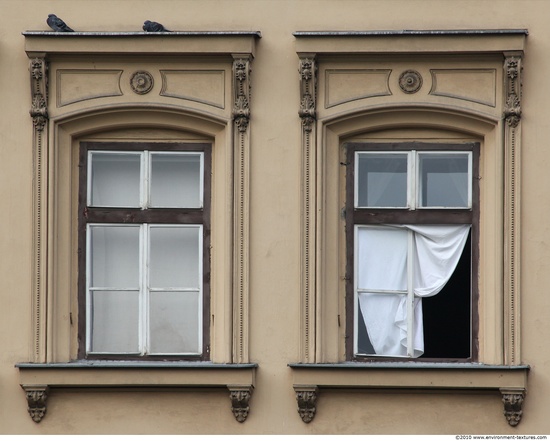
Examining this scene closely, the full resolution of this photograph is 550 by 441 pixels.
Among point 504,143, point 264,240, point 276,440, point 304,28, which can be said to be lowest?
point 276,440

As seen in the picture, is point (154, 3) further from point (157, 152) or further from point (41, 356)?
point (41, 356)

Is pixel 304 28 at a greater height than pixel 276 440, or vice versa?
pixel 304 28

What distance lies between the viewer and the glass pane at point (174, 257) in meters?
13.7

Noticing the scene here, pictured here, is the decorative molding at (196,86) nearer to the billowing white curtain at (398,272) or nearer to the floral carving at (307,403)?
the billowing white curtain at (398,272)

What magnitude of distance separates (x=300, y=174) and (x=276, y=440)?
2.20 metres

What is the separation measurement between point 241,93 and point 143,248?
1.55 metres

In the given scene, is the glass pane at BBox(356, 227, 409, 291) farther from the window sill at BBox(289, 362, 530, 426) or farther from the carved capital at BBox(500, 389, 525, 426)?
the carved capital at BBox(500, 389, 525, 426)

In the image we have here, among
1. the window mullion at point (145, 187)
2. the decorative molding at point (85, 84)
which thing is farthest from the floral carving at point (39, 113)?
the window mullion at point (145, 187)

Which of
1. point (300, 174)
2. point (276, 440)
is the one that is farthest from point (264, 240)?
point (276, 440)

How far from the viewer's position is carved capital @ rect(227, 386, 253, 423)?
13.2 metres

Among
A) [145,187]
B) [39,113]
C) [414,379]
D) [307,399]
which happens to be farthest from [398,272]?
[39,113]

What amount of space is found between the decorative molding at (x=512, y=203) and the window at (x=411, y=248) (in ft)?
1.17

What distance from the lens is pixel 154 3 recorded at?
44.8 ft

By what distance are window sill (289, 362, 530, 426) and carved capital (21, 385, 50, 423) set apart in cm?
204
